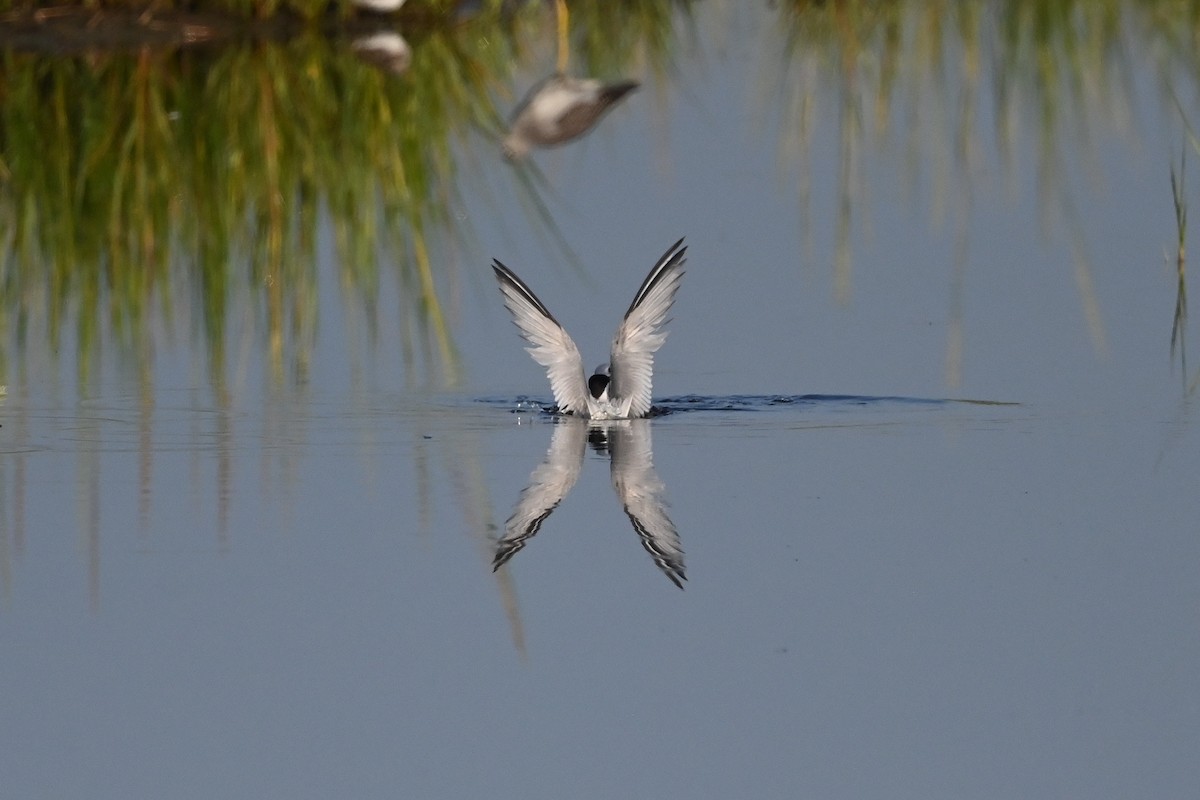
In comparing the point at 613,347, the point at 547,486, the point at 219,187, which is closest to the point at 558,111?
the point at 219,187

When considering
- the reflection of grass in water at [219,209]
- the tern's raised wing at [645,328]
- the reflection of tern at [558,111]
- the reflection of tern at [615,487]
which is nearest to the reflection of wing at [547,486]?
the reflection of tern at [615,487]

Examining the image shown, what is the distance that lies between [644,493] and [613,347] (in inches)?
42.5

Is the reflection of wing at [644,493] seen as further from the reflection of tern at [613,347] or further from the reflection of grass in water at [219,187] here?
the reflection of grass in water at [219,187]

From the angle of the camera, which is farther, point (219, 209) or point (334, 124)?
point (334, 124)

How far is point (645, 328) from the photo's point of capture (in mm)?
4598

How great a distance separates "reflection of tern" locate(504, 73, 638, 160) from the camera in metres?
5.78

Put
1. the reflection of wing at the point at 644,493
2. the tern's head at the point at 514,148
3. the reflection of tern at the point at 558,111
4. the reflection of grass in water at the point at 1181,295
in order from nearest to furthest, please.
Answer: the reflection of wing at the point at 644,493
the reflection of grass in water at the point at 1181,295
the tern's head at the point at 514,148
the reflection of tern at the point at 558,111

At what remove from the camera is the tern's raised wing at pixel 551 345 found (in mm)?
4504

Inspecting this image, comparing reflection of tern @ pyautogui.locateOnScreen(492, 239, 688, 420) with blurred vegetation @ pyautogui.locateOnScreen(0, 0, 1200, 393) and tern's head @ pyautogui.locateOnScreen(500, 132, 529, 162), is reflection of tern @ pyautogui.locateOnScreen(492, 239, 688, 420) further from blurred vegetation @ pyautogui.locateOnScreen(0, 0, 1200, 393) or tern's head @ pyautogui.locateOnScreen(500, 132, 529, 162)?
tern's head @ pyautogui.locateOnScreen(500, 132, 529, 162)

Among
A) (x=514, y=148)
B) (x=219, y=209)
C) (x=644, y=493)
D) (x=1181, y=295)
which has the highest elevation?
(x=514, y=148)

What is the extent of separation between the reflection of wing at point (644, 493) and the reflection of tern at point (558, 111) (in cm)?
165

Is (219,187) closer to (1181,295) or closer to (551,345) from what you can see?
(551,345)

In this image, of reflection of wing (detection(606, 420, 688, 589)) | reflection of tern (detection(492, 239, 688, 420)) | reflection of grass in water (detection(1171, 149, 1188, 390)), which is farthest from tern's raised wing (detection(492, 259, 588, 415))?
reflection of grass in water (detection(1171, 149, 1188, 390))

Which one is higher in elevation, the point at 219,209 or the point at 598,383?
the point at 219,209
